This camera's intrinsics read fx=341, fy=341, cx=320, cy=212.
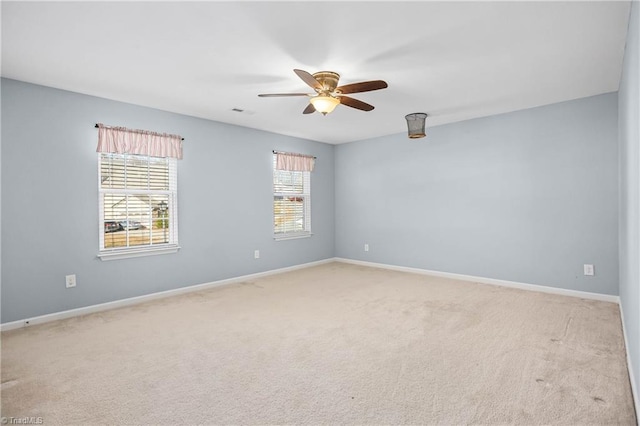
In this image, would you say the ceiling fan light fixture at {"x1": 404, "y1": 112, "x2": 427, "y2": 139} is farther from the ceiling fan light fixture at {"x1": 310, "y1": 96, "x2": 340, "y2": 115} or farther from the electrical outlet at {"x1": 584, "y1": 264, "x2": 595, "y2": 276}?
the electrical outlet at {"x1": 584, "y1": 264, "x2": 595, "y2": 276}

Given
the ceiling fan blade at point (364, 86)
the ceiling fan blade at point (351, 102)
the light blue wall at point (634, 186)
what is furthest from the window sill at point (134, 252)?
the light blue wall at point (634, 186)

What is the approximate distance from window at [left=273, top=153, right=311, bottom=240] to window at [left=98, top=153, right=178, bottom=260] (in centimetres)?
176

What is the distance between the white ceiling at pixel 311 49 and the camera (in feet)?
7.17

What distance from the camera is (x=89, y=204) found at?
12.3 ft

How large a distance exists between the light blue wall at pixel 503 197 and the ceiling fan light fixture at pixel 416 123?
85cm

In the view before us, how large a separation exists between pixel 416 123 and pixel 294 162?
2221 millimetres

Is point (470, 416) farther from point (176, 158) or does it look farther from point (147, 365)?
point (176, 158)

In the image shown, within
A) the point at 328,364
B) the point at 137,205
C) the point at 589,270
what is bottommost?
the point at 328,364

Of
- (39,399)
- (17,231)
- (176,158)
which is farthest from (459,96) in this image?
(17,231)

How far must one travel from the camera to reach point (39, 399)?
6.72 feet

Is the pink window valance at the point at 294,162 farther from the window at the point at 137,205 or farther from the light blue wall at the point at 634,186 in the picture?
the light blue wall at the point at 634,186

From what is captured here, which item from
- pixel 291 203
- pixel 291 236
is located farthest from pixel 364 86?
pixel 291 236

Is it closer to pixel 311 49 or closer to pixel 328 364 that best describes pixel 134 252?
pixel 328 364

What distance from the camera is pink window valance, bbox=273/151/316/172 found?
5721 millimetres
